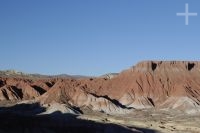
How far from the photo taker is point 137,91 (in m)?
160

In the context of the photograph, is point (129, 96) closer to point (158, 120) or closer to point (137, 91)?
point (137, 91)

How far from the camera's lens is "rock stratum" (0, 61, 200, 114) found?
14825 cm

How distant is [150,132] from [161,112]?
45590 millimetres

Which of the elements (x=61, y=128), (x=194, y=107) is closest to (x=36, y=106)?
(x=194, y=107)

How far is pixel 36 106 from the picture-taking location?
148m

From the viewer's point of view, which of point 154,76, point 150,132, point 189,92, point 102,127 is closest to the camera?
point 102,127

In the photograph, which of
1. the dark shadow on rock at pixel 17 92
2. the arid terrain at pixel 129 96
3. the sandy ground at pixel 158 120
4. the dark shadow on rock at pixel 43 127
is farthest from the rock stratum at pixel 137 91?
the dark shadow on rock at pixel 43 127

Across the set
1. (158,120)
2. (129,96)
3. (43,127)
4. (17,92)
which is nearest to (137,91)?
(129,96)

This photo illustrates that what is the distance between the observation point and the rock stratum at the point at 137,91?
148250mm

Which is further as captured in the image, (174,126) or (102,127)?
(174,126)

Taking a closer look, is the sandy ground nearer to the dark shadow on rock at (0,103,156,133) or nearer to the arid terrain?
the arid terrain

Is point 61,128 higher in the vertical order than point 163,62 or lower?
lower

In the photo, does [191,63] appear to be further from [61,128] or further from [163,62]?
[61,128]

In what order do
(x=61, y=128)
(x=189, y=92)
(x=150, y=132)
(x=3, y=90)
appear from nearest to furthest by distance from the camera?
(x=61, y=128) → (x=150, y=132) → (x=189, y=92) → (x=3, y=90)
